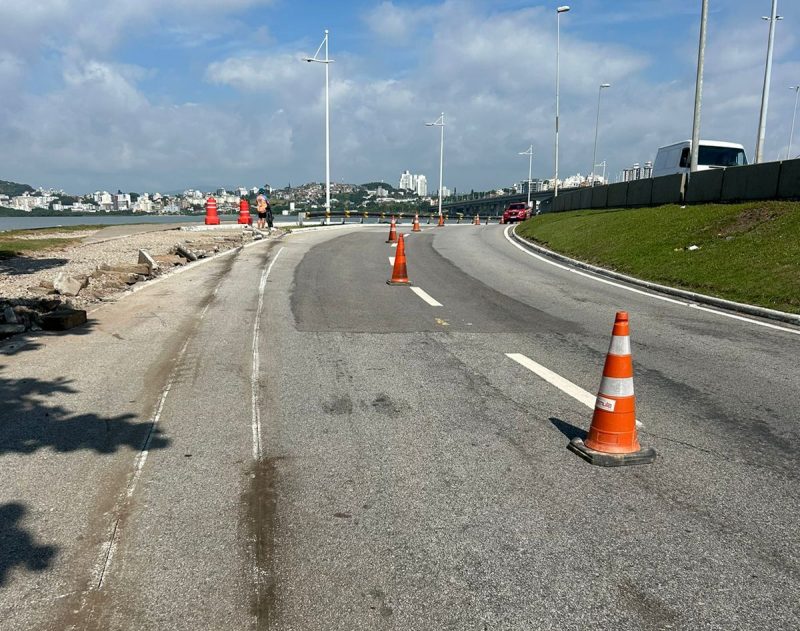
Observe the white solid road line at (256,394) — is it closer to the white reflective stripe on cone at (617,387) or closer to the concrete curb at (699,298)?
the white reflective stripe on cone at (617,387)

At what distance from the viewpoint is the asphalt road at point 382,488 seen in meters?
2.60

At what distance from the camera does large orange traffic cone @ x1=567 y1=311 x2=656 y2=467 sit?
158 inches

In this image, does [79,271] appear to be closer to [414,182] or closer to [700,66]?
[700,66]

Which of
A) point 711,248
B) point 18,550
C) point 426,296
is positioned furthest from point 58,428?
point 711,248

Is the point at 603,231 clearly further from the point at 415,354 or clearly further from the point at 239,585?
the point at 239,585

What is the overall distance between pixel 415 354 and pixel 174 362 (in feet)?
8.57

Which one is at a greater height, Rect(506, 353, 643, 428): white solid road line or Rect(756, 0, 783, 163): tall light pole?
Rect(756, 0, 783, 163): tall light pole

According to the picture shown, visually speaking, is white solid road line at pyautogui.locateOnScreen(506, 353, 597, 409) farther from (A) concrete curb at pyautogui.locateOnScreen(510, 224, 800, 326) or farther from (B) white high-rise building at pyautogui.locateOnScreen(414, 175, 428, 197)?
(B) white high-rise building at pyautogui.locateOnScreen(414, 175, 428, 197)

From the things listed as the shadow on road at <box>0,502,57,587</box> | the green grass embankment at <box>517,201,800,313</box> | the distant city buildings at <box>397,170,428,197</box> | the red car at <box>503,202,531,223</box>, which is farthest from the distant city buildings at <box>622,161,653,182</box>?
the distant city buildings at <box>397,170,428,197</box>

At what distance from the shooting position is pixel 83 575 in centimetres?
275

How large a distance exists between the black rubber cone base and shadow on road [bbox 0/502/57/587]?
3.16m

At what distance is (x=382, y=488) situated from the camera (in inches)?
141

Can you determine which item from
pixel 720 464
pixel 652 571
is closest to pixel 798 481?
pixel 720 464

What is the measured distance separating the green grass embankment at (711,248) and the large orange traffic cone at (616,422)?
7239 millimetres
